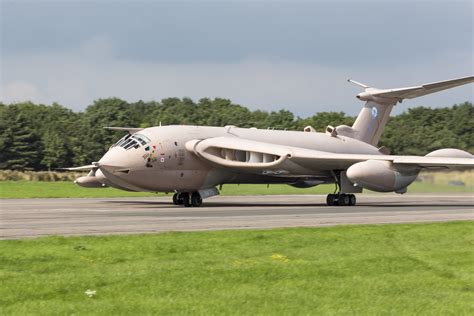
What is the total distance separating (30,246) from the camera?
49.5 ft

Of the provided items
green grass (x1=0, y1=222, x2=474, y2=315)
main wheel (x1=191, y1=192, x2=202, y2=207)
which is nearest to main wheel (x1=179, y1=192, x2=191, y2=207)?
main wheel (x1=191, y1=192, x2=202, y2=207)

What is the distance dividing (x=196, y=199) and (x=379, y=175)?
7.99 m

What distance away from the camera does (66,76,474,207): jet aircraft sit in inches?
1329

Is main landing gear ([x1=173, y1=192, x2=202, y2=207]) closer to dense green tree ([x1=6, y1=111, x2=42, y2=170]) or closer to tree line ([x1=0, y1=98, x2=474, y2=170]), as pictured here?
tree line ([x1=0, y1=98, x2=474, y2=170])

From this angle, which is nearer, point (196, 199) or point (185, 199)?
point (196, 199)

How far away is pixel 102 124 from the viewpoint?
113 meters

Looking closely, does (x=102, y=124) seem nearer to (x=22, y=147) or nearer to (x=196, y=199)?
(x=22, y=147)

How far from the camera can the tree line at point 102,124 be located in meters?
100

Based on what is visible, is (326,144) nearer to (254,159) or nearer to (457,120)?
(254,159)

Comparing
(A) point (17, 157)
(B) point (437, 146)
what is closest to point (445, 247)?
(B) point (437, 146)

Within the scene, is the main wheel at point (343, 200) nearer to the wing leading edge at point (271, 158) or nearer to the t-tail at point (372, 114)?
the wing leading edge at point (271, 158)

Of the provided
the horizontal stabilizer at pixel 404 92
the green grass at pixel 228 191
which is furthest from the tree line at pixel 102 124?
the horizontal stabilizer at pixel 404 92

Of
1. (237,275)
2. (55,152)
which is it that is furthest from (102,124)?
(237,275)

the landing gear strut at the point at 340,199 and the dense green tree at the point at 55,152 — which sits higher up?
the dense green tree at the point at 55,152
